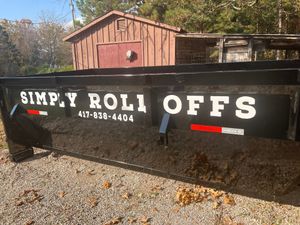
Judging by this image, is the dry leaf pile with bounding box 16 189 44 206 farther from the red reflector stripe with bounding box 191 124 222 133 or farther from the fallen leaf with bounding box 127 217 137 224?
the red reflector stripe with bounding box 191 124 222 133

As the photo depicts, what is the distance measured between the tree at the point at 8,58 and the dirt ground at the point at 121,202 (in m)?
27.9

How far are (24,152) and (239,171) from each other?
3331mm

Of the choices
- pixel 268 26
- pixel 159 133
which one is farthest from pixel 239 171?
pixel 268 26

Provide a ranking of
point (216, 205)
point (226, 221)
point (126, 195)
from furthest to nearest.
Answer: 1. point (126, 195)
2. point (216, 205)
3. point (226, 221)

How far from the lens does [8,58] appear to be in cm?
3195

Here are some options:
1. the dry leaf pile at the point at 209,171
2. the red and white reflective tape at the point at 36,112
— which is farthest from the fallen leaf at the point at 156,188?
the red and white reflective tape at the point at 36,112

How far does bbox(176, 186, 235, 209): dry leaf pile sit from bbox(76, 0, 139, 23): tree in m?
27.8

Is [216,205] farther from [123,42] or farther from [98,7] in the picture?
[98,7]

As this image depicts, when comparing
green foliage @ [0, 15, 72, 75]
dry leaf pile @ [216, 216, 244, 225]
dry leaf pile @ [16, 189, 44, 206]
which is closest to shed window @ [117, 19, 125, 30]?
dry leaf pile @ [16, 189, 44, 206]

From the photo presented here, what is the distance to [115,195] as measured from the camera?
2893 millimetres

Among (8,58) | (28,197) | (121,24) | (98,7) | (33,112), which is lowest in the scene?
(28,197)

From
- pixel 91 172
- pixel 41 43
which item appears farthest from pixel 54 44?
pixel 91 172

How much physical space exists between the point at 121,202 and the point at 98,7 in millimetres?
33390

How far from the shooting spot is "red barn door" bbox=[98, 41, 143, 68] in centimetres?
1301
